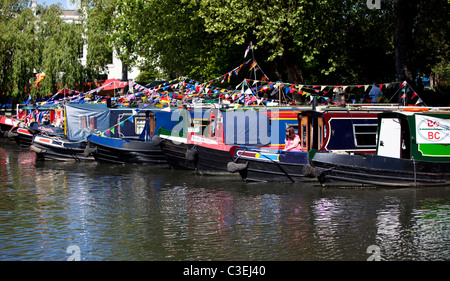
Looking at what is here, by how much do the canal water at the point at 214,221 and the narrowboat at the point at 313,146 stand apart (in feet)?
1.72

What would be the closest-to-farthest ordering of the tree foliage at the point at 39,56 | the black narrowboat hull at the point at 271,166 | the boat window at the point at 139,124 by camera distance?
the black narrowboat hull at the point at 271,166
the boat window at the point at 139,124
the tree foliage at the point at 39,56

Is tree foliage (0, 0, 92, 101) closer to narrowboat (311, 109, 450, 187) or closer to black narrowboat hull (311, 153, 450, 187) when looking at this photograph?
black narrowboat hull (311, 153, 450, 187)

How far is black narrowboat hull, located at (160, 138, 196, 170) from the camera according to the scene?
22.9 metres

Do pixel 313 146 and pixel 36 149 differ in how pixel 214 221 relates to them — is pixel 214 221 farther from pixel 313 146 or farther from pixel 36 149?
pixel 36 149

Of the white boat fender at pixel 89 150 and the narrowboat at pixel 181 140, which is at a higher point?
the narrowboat at pixel 181 140

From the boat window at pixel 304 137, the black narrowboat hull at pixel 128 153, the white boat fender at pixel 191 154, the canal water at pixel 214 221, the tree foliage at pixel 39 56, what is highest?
the tree foliage at pixel 39 56

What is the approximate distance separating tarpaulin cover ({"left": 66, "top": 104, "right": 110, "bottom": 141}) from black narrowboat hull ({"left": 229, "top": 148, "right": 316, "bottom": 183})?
11.9 m

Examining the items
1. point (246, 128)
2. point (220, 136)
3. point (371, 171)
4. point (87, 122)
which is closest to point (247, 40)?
point (87, 122)

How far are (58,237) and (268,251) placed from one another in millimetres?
4505

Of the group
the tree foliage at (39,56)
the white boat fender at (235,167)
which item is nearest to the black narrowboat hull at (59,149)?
the white boat fender at (235,167)

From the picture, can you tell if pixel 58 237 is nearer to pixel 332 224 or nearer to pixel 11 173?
pixel 332 224

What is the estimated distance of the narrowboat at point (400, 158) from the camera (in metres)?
18.5

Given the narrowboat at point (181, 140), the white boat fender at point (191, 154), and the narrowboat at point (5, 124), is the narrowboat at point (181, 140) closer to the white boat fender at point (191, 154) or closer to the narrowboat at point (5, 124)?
the white boat fender at point (191, 154)

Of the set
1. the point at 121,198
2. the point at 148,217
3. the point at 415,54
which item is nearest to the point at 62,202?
the point at 121,198
